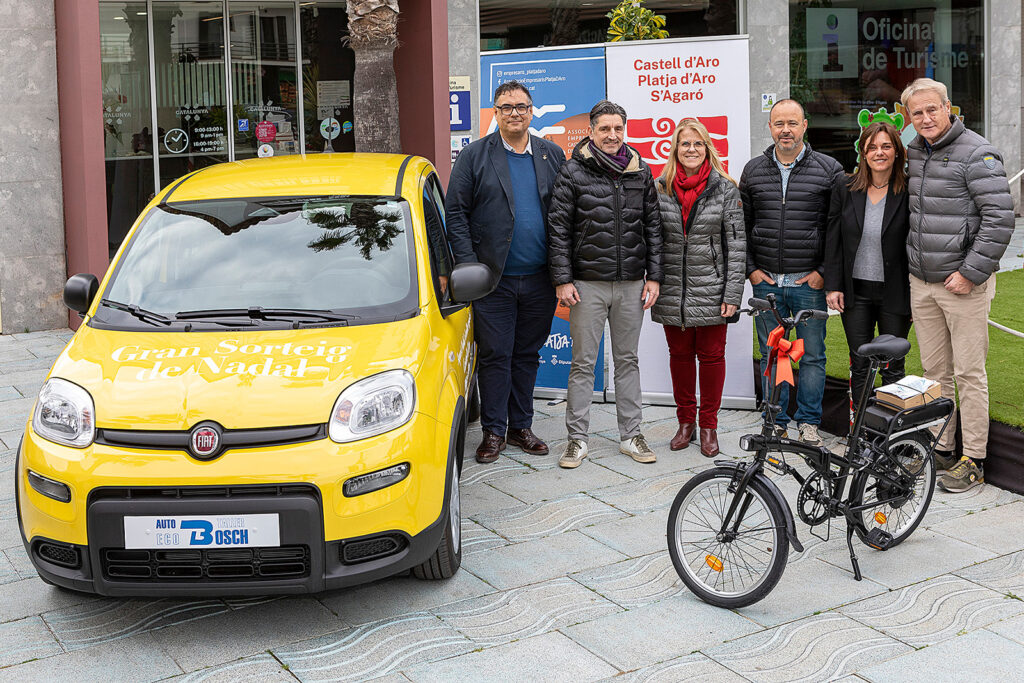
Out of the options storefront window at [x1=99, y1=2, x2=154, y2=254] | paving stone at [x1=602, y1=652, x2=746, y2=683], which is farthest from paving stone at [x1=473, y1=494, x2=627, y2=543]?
storefront window at [x1=99, y1=2, x2=154, y2=254]

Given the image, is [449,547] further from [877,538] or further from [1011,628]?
[1011,628]

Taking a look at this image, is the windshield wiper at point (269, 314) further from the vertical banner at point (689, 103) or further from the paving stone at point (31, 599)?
the vertical banner at point (689, 103)

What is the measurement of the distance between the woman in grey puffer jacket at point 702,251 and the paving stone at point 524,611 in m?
2.34

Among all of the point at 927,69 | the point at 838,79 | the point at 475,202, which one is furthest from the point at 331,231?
the point at 927,69

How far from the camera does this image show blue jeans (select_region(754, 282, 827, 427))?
22.8 feet

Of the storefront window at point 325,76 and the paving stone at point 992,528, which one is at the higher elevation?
the storefront window at point 325,76

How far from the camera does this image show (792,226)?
6.86m

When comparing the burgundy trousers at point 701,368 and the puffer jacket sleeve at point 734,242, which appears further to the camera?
the burgundy trousers at point 701,368

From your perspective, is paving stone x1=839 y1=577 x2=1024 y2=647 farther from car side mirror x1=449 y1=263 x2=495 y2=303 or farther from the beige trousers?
car side mirror x1=449 y1=263 x2=495 y2=303

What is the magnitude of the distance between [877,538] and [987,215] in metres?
1.93

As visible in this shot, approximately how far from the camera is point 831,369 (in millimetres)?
7988

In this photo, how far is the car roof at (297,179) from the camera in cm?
571

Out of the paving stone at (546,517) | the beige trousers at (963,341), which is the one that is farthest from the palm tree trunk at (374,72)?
the beige trousers at (963,341)

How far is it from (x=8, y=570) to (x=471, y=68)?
9947 mm
